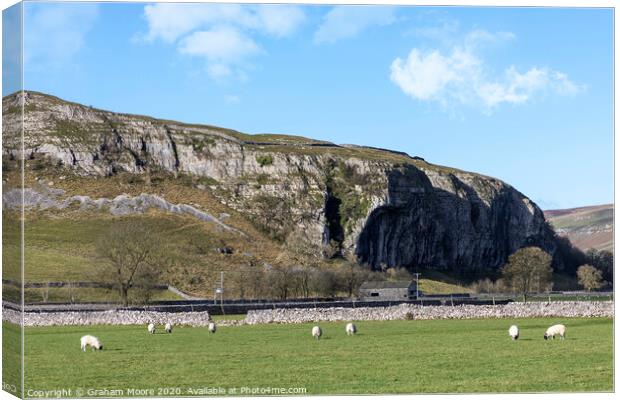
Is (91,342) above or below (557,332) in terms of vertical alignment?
above

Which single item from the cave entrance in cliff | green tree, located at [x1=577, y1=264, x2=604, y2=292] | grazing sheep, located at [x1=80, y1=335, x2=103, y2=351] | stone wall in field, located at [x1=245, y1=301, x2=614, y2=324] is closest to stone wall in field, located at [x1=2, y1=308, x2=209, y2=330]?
stone wall in field, located at [x1=245, y1=301, x2=614, y2=324]

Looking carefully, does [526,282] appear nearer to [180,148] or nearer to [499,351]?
[180,148]

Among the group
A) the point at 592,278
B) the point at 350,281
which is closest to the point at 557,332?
the point at 350,281

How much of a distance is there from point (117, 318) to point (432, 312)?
17.4 m

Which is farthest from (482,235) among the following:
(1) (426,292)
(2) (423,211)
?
(1) (426,292)

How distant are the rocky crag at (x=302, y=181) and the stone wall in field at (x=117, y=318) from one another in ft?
335

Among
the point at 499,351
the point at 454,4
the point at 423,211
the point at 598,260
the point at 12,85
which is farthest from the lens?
the point at 423,211

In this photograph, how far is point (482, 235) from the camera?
193m

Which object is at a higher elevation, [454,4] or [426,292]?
[454,4]

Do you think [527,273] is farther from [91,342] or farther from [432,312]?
[91,342]

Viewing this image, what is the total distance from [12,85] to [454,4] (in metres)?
9.90

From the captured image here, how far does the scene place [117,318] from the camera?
52031 millimetres

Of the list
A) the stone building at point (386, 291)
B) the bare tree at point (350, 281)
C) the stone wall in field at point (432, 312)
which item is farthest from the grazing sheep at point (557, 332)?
the bare tree at point (350, 281)

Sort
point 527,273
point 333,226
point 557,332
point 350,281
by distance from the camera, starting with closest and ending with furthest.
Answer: point 557,332
point 350,281
point 527,273
point 333,226
